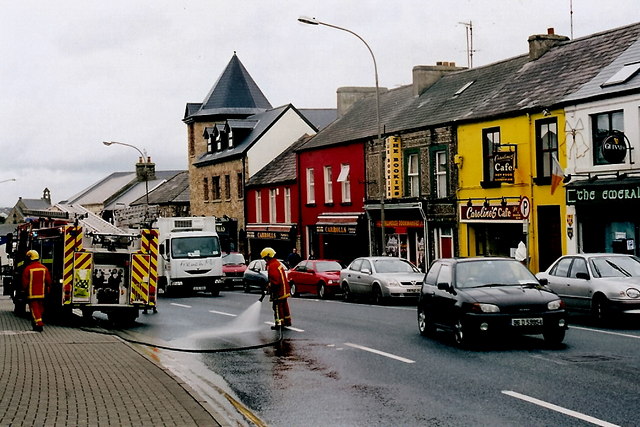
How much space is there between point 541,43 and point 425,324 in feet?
67.1

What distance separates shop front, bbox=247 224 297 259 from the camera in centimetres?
4903

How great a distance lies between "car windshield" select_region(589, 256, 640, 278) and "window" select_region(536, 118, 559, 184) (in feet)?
32.6

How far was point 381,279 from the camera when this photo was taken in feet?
86.7

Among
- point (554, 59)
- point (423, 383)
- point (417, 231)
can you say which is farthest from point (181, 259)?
point (423, 383)

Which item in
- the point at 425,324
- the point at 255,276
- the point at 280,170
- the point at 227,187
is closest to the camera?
the point at 425,324

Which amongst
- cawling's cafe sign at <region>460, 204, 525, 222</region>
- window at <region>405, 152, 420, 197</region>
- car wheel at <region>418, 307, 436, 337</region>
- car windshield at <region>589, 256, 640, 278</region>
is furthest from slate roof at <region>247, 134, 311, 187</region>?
car wheel at <region>418, 307, 436, 337</region>

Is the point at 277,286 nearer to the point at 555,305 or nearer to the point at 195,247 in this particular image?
the point at 555,305

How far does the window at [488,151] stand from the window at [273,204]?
2130cm

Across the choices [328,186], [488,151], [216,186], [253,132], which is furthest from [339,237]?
[216,186]

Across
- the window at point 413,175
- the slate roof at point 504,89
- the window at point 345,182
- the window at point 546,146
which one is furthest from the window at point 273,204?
the window at point 546,146

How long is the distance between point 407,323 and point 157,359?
22.5 ft

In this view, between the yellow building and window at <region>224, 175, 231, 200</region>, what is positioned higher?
window at <region>224, 175, 231, 200</region>

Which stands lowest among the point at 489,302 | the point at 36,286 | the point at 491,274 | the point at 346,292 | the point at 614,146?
the point at 346,292

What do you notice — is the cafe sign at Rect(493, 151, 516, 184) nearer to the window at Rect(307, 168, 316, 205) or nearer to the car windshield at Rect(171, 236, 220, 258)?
the car windshield at Rect(171, 236, 220, 258)
